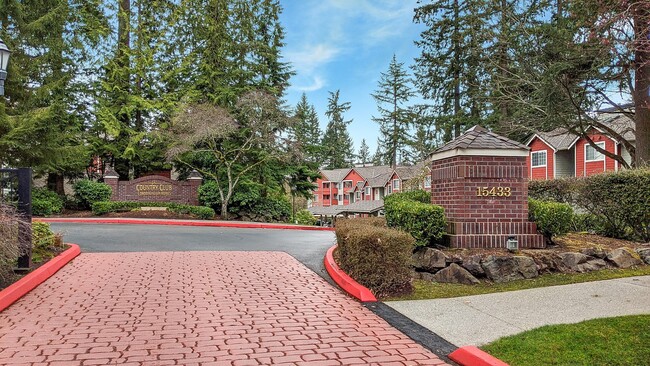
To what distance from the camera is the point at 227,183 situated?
75.1 ft

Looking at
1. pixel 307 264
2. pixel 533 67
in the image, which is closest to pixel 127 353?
pixel 307 264

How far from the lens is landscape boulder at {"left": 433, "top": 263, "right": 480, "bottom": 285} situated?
6674 mm

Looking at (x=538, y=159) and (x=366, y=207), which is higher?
(x=538, y=159)

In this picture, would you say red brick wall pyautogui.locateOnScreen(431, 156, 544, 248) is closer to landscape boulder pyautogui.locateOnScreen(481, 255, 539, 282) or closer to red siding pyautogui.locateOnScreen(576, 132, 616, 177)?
landscape boulder pyautogui.locateOnScreen(481, 255, 539, 282)

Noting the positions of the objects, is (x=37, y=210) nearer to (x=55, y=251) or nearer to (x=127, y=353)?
(x=55, y=251)

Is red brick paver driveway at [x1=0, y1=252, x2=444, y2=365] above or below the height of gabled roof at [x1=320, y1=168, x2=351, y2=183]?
below

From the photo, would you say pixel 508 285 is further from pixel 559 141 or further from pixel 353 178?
pixel 353 178

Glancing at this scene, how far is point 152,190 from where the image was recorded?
72.6 feet

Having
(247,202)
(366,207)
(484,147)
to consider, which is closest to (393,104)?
(366,207)

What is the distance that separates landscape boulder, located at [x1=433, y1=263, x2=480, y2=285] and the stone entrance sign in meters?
18.0

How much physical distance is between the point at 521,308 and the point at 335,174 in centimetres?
5918

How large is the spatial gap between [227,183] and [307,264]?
15617 mm

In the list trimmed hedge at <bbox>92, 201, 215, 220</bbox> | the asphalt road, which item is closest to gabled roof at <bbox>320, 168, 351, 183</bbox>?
trimmed hedge at <bbox>92, 201, 215, 220</bbox>

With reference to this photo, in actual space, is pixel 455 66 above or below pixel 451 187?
above
